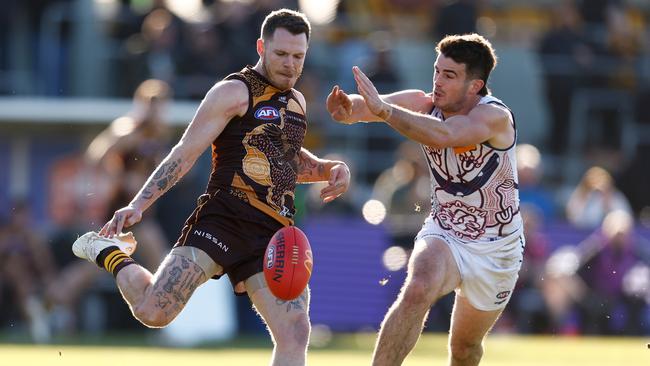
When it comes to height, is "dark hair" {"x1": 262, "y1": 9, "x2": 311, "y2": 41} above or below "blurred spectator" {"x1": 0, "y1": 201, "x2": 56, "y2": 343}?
above

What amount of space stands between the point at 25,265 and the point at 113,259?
8.28 meters

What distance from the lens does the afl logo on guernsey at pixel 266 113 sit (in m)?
9.05

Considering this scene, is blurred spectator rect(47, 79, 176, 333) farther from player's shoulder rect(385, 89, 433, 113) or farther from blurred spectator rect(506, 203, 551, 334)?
player's shoulder rect(385, 89, 433, 113)

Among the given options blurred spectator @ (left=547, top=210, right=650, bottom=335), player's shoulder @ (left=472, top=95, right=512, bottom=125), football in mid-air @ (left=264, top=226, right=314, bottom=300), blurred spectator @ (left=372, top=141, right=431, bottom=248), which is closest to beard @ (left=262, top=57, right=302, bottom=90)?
football in mid-air @ (left=264, top=226, right=314, bottom=300)

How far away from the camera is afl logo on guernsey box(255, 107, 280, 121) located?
9.05m

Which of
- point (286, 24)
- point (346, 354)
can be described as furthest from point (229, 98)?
point (346, 354)

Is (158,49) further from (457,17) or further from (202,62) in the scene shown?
(457,17)

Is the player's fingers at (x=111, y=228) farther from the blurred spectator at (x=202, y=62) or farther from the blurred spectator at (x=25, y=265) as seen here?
the blurred spectator at (x=202, y=62)

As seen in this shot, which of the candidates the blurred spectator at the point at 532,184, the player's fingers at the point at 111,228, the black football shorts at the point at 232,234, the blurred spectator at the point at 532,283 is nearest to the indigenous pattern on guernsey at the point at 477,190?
the black football shorts at the point at 232,234

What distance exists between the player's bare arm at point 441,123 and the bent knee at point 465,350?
1.34 m

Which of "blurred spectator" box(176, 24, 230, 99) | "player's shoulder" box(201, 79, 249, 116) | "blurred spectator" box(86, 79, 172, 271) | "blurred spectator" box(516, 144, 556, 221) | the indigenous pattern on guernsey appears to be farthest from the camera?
"blurred spectator" box(176, 24, 230, 99)

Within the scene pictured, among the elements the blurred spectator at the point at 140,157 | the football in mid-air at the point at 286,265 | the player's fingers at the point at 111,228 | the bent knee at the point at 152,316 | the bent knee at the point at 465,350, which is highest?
the player's fingers at the point at 111,228

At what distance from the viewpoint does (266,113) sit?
9.07m

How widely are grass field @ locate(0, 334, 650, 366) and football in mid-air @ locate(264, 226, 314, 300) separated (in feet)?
12.9
